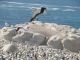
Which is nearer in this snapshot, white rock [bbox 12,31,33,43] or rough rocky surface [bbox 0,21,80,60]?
rough rocky surface [bbox 0,21,80,60]

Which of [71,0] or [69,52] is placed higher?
[69,52]

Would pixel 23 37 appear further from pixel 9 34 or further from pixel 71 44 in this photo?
pixel 71 44

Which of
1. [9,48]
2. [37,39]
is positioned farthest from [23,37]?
[9,48]

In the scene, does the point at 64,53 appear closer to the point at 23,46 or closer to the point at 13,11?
the point at 23,46

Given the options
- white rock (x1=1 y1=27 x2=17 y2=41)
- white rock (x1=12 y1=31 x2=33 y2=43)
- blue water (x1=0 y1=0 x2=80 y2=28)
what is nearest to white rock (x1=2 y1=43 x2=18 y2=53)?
white rock (x1=12 y1=31 x2=33 y2=43)

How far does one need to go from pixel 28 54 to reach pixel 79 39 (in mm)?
1578

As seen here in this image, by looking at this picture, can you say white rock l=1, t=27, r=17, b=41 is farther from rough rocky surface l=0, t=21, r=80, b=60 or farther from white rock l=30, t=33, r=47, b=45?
white rock l=30, t=33, r=47, b=45

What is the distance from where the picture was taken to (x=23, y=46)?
343 inches

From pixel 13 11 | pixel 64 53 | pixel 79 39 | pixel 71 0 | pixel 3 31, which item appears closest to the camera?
pixel 64 53

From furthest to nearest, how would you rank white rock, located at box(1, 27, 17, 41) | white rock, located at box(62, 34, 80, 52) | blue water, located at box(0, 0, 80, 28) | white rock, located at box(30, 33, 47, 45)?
1. blue water, located at box(0, 0, 80, 28)
2. white rock, located at box(1, 27, 17, 41)
3. white rock, located at box(30, 33, 47, 45)
4. white rock, located at box(62, 34, 80, 52)

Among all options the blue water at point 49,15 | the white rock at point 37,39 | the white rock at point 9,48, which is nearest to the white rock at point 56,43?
the white rock at point 37,39

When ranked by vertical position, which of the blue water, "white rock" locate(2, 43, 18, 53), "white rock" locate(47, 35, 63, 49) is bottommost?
the blue water

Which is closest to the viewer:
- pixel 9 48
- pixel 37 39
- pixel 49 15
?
pixel 9 48

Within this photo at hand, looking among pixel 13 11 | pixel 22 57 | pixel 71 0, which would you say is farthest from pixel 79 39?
pixel 71 0
